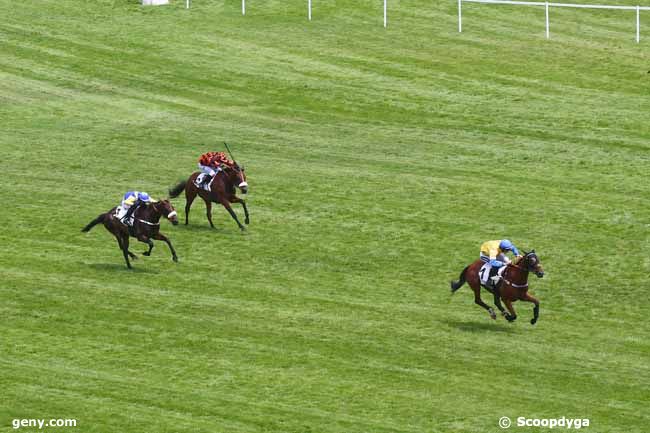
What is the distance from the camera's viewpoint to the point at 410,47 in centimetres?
5381

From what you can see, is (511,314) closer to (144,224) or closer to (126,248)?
(144,224)

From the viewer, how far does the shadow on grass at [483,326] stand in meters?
26.9

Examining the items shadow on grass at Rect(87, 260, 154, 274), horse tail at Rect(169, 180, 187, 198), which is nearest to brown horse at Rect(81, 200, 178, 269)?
shadow on grass at Rect(87, 260, 154, 274)

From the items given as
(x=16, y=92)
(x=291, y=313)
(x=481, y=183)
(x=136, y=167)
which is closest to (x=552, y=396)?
(x=291, y=313)

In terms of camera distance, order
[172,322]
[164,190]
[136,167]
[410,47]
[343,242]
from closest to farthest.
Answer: [172,322]
[343,242]
[164,190]
[136,167]
[410,47]

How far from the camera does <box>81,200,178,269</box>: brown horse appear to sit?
29250mm

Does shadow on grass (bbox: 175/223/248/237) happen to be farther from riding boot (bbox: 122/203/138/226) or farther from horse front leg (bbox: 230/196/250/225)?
Result: riding boot (bbox: 122/203/138/226)

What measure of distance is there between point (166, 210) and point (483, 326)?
7.07 meters

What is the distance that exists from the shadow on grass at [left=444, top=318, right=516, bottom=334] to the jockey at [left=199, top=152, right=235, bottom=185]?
8.11 metres

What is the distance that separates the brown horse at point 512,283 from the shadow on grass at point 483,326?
0.19 m

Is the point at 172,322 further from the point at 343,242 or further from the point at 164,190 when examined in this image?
the point at 164,190

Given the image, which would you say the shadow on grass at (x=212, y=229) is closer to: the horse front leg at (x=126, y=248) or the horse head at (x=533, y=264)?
the horse front leg at (x=126, y=248)

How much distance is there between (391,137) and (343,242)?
11028 millimetres

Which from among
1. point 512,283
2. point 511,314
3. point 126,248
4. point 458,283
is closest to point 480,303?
point 458,283
